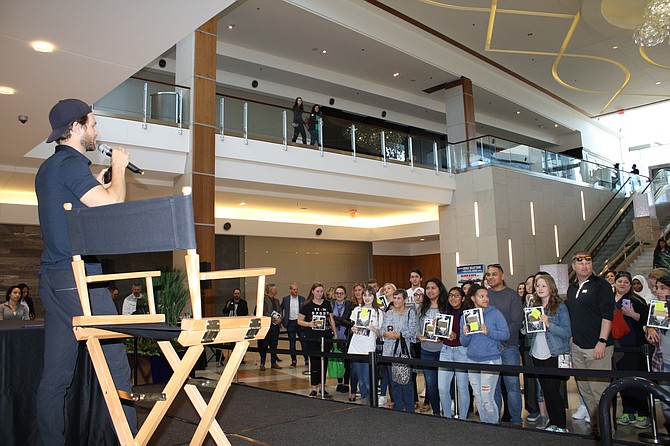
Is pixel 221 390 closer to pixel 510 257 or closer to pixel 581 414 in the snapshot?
pixel 581 414

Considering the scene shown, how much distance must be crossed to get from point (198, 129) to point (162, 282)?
148 inches

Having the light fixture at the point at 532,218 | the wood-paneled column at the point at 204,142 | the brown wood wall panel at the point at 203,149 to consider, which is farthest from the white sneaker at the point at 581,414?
the light fixture at the point at 532,218

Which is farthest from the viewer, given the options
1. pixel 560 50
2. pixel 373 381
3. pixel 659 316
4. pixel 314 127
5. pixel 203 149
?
pixel 560 50

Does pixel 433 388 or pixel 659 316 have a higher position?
pixel 659 316

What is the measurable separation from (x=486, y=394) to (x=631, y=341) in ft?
7.14

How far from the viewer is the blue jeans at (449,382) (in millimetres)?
5078

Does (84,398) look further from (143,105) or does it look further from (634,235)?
(634,235)

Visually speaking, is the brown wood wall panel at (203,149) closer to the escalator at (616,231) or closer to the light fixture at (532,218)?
the light fixture at (532,218)

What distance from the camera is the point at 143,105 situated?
9852mm

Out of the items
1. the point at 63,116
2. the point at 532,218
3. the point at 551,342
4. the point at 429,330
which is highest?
the point at 532,218

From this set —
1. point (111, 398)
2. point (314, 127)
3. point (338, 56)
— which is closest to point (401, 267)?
point (338, 56)

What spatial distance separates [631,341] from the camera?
5898 mm

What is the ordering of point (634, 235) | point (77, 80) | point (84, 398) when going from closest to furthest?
point (84, 398)
point (77, 80)
point (634, 235)

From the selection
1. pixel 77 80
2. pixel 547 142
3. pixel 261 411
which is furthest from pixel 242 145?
pixel 547 142
